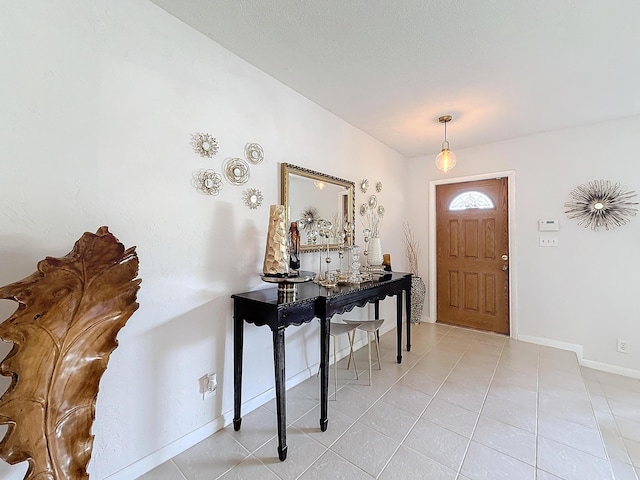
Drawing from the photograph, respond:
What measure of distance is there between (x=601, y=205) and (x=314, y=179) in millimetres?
2989

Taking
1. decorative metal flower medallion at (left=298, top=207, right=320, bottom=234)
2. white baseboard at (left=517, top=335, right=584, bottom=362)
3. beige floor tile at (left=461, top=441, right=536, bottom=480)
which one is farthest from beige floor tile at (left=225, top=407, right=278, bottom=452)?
white baseboard at (left=517, top=335, right=584, bottom=362)

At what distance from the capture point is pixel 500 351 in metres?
3.05

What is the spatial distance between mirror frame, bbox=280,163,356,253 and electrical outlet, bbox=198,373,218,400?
1141 mm

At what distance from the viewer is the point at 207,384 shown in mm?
1736

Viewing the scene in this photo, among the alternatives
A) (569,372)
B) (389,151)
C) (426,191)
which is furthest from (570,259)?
(389,151)

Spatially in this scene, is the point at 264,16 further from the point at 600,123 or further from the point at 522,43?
the point at 600,123

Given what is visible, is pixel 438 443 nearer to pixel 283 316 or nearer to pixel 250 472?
pixel 250 472

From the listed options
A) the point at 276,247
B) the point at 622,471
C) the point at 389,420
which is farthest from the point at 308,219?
the point at 622,471

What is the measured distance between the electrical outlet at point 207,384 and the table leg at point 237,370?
13 cm

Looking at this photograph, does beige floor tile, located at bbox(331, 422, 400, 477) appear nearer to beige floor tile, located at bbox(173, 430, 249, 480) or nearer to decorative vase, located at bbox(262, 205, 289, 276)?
beige floor tile, located at bbox(173, 430, 249, 480)

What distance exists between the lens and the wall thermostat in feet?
10.3

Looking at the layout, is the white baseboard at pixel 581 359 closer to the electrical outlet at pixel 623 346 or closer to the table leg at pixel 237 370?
the electrical outlet at pixel 623 346

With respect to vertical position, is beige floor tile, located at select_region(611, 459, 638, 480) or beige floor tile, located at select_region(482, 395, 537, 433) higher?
beige floor tile, located at select_region(482, 395, 537, 433)

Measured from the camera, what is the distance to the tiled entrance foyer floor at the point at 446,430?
1.50 m
